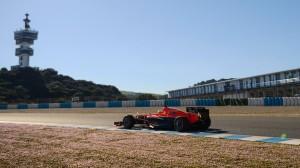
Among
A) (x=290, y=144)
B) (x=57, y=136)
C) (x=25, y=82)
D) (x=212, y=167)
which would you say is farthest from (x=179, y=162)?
(x=25, y=82)

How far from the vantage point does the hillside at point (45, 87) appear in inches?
4333

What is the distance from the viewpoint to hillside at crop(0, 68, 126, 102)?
11006cm

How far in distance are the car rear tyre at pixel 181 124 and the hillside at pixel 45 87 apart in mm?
87822

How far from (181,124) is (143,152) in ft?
17.4

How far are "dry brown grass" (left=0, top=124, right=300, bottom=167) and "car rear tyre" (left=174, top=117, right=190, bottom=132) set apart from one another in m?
2.01

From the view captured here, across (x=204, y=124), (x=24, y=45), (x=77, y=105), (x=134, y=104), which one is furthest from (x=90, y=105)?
(x=24, y=45)

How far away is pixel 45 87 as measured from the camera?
120m

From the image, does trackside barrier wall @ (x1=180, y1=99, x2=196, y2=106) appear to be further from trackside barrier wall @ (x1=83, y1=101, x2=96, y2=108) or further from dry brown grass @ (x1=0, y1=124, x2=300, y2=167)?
dry brown grass @ (x1=0, y1=124, x2=300, y2=167)

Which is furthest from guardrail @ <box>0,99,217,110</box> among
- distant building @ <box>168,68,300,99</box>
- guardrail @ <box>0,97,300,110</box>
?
distant building @ <box>168,68,300,99</box>

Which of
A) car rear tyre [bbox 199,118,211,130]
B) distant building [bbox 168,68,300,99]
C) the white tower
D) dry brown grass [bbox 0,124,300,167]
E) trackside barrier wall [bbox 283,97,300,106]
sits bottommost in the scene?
dry brown grass [bbox 0,124,300,167]

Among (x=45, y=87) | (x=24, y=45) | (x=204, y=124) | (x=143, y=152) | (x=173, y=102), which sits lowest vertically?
(x=143, y=152)

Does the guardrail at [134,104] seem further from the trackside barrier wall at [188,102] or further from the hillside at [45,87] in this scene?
the hillside at [45,87]

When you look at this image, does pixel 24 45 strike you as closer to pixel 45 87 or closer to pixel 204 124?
pixel 45 87

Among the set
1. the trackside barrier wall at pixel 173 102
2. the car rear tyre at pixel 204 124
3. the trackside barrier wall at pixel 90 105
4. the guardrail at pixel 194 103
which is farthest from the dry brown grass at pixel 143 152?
the trackside barrier wall at pixel 90 105
